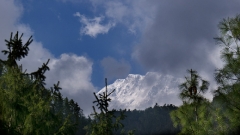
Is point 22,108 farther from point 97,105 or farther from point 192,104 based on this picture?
point 192,104

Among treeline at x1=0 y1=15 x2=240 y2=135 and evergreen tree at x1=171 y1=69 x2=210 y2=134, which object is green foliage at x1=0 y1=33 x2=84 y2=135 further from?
evergreen tree at x1=171 y1=69 x2=210 y2=134

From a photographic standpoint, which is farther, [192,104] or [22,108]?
[192,104]

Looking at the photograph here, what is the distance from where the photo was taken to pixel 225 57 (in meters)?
19.2

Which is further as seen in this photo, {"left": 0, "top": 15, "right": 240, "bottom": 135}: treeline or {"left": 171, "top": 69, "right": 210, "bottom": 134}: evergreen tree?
{"left": 171, "top": 69, "right": 210, "bottom": 134}: evergreen tree

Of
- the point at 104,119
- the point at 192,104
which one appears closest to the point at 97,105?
the point at 104,119

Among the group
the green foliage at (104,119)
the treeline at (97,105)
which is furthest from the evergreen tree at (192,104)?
the green foliage at (104,119)

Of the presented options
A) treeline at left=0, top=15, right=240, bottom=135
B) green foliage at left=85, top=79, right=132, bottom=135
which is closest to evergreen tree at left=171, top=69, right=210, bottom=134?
treeline at left=0, top=15, right=240, bottom=135

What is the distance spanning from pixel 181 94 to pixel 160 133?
501 ft

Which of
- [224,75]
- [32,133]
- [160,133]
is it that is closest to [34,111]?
[32,133]

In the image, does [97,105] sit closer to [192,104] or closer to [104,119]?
[104,119]

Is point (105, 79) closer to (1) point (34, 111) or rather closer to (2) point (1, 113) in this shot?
(1) point (34, 111)

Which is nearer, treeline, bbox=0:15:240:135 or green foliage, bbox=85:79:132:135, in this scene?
treeline, bbox=0:15:240:135

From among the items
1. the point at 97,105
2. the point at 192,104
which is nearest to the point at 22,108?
the point at 97,105

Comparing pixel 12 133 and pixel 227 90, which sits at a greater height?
pixel 227 90
